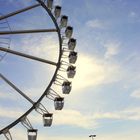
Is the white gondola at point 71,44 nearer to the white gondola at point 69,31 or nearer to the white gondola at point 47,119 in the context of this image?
the white gondola at point 69,31

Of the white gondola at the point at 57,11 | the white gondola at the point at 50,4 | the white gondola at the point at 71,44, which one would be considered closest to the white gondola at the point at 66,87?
the white gondola at the point at 71,44

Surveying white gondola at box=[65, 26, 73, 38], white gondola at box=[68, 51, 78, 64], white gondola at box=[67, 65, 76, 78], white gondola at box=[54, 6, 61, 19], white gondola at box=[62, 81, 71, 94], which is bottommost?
white gondola at box=[62, 81, 71, 94]

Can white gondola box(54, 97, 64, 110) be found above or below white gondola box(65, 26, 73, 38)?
below

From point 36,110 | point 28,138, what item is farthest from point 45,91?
point 28,138

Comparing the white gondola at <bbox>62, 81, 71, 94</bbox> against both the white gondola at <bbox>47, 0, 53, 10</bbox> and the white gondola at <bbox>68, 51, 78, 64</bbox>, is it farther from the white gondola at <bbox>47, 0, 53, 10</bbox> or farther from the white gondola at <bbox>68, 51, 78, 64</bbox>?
the white gondola at <bbox>47, 0, 53, 10</bbox>

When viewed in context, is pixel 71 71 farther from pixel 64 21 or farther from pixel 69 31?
pixel 64 21

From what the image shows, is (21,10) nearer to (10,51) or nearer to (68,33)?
(10,51)

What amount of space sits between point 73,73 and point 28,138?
708 centimetres

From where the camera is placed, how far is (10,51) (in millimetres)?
23062

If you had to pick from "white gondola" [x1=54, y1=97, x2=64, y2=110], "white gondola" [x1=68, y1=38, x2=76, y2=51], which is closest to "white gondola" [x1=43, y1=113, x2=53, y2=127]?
"white gondola" [x1=54, y1=97, x2=64, y2=110]

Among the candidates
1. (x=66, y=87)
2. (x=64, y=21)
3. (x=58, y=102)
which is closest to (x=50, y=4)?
(x=64, y=21)

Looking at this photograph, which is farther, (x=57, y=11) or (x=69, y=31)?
(x=69, y=31)

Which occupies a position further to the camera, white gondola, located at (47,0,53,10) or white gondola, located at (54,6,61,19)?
white gondola, located at (54,6,61,19)

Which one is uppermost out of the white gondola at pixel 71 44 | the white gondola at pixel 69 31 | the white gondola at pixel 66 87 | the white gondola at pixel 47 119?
the white gondola at pixel 69 31
